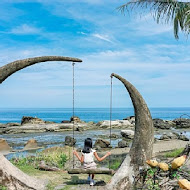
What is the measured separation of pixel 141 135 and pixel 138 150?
31cm

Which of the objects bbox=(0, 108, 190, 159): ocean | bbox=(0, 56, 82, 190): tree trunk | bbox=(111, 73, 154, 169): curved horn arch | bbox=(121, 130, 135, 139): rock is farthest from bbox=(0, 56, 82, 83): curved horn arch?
bbox=(121, 130, 135, 139): rock

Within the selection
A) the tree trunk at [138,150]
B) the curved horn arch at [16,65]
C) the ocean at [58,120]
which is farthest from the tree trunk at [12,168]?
the ocean at [58,120]

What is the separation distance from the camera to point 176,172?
5.30 meters

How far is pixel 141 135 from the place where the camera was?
618 centimetres

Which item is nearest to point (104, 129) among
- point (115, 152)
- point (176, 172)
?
point (115, 152)

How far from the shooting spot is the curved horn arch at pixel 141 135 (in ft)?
20.2

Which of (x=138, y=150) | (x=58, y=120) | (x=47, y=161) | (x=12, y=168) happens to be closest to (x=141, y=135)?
(x=138, y=150)

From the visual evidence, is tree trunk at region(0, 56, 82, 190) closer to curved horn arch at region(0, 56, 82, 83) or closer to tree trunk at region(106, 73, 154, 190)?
curved horn arch at region(0, 56, 82, 83)

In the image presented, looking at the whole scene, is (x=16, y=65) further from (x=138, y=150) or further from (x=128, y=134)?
(x=128, y=134)

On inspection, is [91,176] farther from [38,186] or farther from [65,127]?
[65,127]

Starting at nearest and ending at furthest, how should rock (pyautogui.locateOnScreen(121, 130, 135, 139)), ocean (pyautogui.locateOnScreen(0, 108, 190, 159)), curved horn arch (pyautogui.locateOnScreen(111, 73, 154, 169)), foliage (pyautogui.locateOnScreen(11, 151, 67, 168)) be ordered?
curved horn arch (pyautogui.locateOnScreen(111, 73, 154, 169))
foliage (pyautogui.locateOnScreen(11, 151, 67, 168))
ocean (pyautogui.locateOnScreen(0, 108, 190, 159))
rock (pyautogui.locateOnScreen(121, 130, 135, 139))

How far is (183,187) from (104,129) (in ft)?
81.9

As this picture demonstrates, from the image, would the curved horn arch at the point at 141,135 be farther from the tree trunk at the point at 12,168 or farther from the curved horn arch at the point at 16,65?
the curved horn arch at the point at 16,65

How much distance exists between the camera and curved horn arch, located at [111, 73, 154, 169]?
20.2 ft
